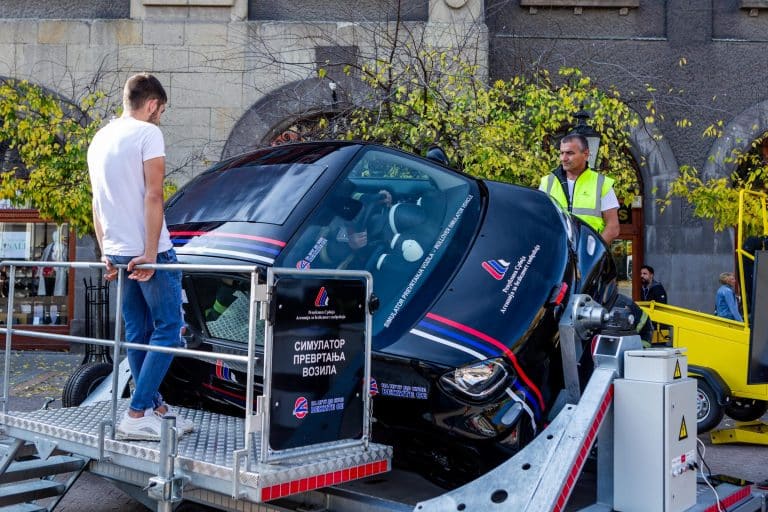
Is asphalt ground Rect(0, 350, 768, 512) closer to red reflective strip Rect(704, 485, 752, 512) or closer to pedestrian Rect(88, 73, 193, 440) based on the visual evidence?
red reflective strip Rect(704, 485, 752, 512)

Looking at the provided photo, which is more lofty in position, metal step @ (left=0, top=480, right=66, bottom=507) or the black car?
the black car

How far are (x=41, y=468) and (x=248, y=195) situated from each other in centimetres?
176

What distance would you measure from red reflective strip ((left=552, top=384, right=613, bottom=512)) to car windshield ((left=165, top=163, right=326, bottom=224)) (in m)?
1.80

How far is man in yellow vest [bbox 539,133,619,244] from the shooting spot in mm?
6070

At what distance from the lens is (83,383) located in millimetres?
6020

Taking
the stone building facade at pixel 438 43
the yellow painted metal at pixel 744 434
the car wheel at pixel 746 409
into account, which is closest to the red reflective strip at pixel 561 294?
the yellow painted metal at pixel 744 434

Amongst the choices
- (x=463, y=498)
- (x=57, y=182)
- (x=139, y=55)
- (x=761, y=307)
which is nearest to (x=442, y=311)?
(x=463, y=498)

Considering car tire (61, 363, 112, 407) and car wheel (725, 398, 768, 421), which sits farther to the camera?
car wheel (725, 398, 768, 421)

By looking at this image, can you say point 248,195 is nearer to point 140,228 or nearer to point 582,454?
point 140,228

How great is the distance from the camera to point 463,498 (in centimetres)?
353

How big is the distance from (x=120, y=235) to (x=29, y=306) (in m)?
11.9

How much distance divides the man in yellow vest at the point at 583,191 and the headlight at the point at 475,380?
2454 mm

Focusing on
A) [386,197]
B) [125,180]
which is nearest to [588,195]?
[386,197]

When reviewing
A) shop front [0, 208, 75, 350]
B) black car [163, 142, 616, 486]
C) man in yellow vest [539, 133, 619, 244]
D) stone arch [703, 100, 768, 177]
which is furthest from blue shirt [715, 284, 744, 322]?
shop front [0, 208, 75, 350]
